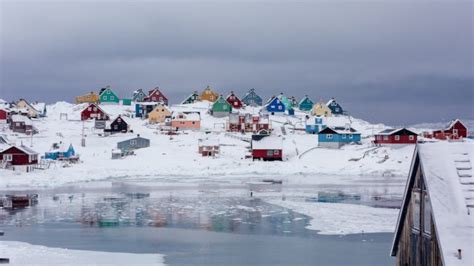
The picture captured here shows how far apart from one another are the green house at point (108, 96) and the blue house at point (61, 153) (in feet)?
127

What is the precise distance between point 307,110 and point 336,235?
8668 cm

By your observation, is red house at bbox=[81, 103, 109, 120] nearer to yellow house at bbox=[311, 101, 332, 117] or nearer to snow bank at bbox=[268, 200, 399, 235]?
yellow house at bbox=[311, 101, 332, 117]

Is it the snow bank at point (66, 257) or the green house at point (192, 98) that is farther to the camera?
the green house at point (192, 98)

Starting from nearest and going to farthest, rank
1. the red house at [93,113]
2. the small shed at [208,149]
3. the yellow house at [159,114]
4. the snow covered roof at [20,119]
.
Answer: the small shed at [208,149] < the snow covered roof at [20,119] < the red house at [93,113] < the yellow house at [159,114]

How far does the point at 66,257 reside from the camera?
2009 centimetres

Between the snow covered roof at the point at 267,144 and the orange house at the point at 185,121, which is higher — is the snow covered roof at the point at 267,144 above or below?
below

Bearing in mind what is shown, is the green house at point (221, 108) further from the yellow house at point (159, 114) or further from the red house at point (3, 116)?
the red house at point (3, 116)

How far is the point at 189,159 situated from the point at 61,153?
1235 cm

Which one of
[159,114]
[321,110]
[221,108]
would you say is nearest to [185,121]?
[159,114]

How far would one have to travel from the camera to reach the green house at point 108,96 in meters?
104

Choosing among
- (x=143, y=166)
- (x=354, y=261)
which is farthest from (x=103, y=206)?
(x=143, y=166)

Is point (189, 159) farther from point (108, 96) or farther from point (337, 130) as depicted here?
point (108, 96)

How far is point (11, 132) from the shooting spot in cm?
7856

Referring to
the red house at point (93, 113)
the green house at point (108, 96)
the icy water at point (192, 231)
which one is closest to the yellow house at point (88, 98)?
the green house at point (108, 96)
